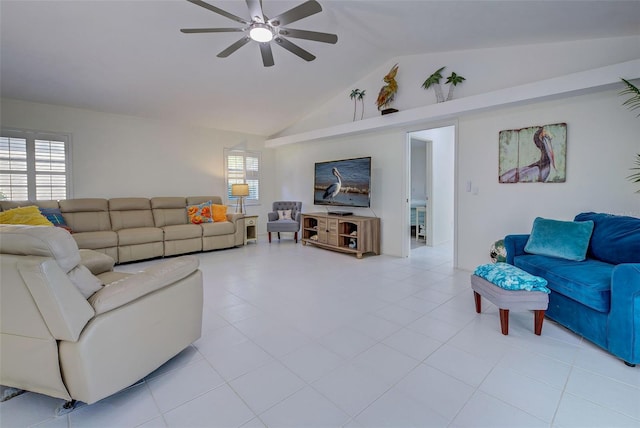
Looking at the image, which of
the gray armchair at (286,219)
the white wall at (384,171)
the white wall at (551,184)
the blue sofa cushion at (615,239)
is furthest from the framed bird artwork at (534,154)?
the gray armchair at (286,219)

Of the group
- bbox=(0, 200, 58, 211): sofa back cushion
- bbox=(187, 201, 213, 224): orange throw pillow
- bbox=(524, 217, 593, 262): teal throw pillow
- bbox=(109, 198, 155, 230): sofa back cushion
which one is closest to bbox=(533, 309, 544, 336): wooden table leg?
bbox=(524, 217, 593, 262): teal throw pillow

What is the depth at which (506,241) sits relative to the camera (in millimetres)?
3057

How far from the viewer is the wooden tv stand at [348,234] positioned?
494 centimetres

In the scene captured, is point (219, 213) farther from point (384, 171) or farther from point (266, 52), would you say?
Answer: point (266, 52)

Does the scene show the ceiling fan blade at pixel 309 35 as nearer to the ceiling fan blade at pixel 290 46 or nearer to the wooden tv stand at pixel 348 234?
the ceiling fan blade at pixel 290 46

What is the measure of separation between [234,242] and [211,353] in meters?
3.78

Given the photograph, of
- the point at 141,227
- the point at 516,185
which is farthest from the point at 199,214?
the point at 516,185

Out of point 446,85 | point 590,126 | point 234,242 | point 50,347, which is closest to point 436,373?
point 50,347

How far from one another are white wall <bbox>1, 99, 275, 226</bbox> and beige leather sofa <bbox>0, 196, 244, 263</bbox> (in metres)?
0.47

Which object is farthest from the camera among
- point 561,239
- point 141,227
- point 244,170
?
point 244,170

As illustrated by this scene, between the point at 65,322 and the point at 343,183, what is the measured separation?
4623 millimetres

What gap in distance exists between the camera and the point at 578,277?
86.9 inches

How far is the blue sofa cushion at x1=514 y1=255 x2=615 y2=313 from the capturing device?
2.03 m

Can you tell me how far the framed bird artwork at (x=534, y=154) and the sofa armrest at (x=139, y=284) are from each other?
3749mm
